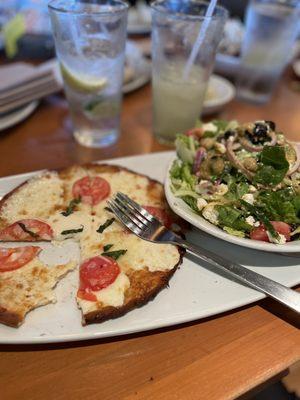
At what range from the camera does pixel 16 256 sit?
1.18 metres

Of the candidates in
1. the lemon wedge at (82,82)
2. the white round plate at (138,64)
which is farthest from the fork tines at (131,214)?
the white round plate at (138,64)

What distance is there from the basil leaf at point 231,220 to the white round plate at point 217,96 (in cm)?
117

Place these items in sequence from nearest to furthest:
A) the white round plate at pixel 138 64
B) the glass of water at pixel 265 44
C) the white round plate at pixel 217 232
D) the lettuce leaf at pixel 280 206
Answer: the white round plate at pixel 217 232 → the lettuce leaf at pixel 280 206 → the glass of water at pixel 265 44 → the white round plate at pixel 138 64

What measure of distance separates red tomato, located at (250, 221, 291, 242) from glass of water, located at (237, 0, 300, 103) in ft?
5.31

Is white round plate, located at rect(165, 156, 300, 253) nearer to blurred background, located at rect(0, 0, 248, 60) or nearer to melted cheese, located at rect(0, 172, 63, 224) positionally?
melted cheese, located at rect(0, 172, 63, 224)

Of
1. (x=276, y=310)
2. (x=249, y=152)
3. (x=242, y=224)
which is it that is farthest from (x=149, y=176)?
(x=276, y=310)

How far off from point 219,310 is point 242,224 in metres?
0.30

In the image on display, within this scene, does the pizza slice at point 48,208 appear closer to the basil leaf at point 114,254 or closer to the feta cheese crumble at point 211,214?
the basil leaf at point 114,254

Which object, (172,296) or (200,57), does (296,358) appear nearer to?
(172,296)

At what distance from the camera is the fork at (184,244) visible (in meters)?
1.13

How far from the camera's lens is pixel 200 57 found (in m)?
1.91

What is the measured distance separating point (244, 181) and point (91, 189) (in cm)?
58

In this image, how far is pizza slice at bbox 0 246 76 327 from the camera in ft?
3.37

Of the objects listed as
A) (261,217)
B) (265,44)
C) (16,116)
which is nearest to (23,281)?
(261,217)
